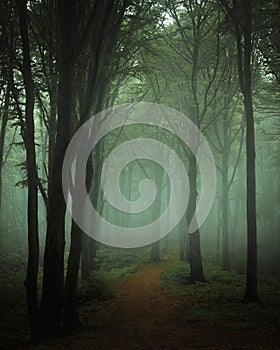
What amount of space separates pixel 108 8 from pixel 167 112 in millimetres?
10558

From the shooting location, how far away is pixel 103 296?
13.4 m

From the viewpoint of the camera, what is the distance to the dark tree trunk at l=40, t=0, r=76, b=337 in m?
8.48

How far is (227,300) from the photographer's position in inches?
467

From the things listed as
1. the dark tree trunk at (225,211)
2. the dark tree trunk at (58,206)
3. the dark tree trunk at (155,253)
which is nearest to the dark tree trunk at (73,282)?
the dark tree trunk at (58,206)

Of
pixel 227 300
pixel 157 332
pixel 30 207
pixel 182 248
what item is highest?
pixel 30 207

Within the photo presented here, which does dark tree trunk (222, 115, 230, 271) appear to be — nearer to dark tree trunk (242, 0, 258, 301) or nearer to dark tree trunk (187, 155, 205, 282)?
dark tree trunk (187, 155, 205, 282)

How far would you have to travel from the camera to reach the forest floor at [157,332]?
7477mm

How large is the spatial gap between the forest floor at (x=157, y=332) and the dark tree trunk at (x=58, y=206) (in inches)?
28.3

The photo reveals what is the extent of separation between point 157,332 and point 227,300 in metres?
3.97

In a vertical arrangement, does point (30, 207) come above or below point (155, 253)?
above

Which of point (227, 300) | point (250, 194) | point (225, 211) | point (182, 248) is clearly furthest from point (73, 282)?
point (182, 248)

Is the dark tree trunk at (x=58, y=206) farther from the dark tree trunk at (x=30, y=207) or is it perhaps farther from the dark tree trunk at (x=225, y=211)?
the dark tree trunk at (x=225, y=211)

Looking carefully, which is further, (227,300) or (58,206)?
(227,300)

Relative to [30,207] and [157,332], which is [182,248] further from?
[30,207]
